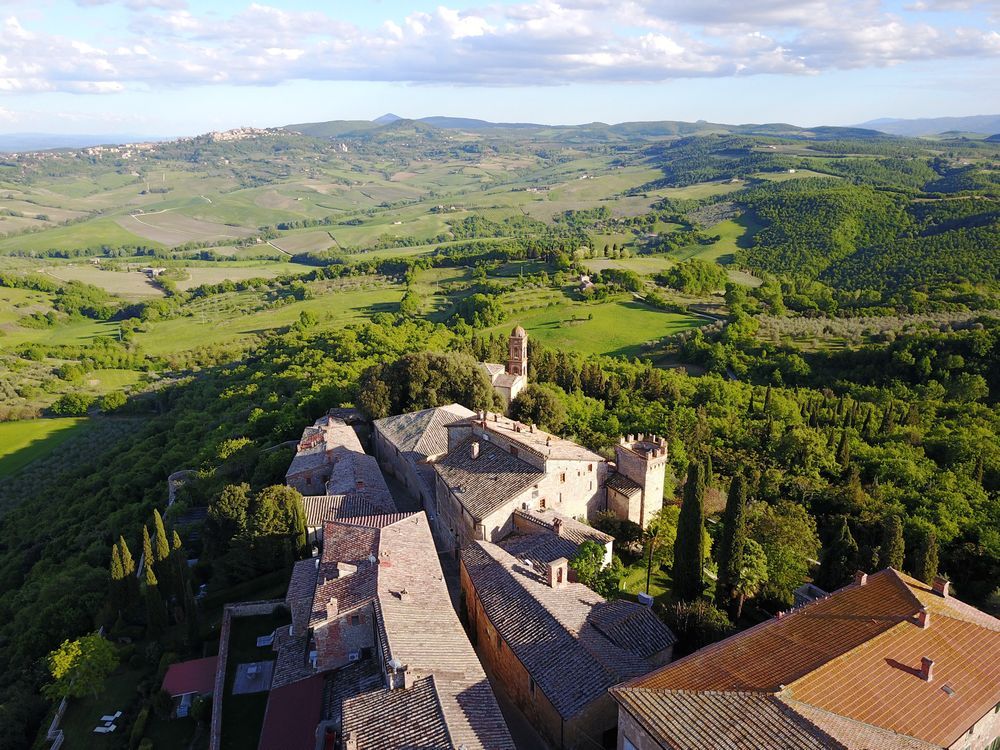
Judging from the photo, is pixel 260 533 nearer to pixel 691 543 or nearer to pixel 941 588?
pixel 691 543

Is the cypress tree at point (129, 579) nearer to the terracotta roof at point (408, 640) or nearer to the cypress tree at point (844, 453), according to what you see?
the terracotta roof at point (408, 640)

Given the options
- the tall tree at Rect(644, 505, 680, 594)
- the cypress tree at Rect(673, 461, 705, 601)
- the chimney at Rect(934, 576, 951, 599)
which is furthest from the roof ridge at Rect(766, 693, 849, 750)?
the tall tree at Rect(644, 505, 680, 594)

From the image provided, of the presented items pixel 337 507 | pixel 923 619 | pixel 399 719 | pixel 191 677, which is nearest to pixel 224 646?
pixel 191 677

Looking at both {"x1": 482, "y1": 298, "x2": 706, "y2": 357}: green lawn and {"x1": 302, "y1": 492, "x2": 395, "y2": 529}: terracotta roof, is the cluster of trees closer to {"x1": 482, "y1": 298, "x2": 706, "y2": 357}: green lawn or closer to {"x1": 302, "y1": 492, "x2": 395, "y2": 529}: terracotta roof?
{"x1": 302, "y1": 492, "x2": 395, "y2": 529}: terracotta roof

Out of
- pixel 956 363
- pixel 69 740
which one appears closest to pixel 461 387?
pixel 69 740

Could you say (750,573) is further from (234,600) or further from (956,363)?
(956,363)
